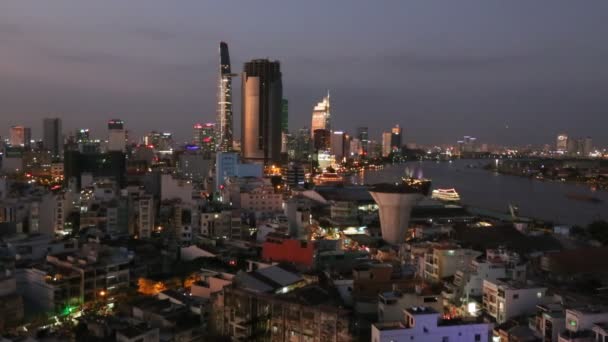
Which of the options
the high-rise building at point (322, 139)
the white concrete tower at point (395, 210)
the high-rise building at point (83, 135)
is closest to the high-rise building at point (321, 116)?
the high-rise building at point (322, 139)

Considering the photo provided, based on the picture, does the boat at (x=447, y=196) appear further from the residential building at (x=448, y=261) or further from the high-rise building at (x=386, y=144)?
the high-rise building at (x=386, y=144)

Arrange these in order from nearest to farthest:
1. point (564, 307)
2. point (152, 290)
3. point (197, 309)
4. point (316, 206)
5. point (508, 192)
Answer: point (564, 307)
point (197, 309)
point (152, 290)
point (316, 206)
point (508, 192)

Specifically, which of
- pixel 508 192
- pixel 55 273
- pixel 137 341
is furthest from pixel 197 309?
pixel 508 192

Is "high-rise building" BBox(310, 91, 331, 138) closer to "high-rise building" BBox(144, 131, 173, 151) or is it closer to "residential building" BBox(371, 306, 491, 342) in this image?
"high-rise building" BBox(144, 131, 173, 151)

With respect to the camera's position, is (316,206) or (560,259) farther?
(316,206)

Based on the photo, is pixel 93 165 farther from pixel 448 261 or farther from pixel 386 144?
pixel 386 144

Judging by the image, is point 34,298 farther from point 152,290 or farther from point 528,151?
point 528,151
